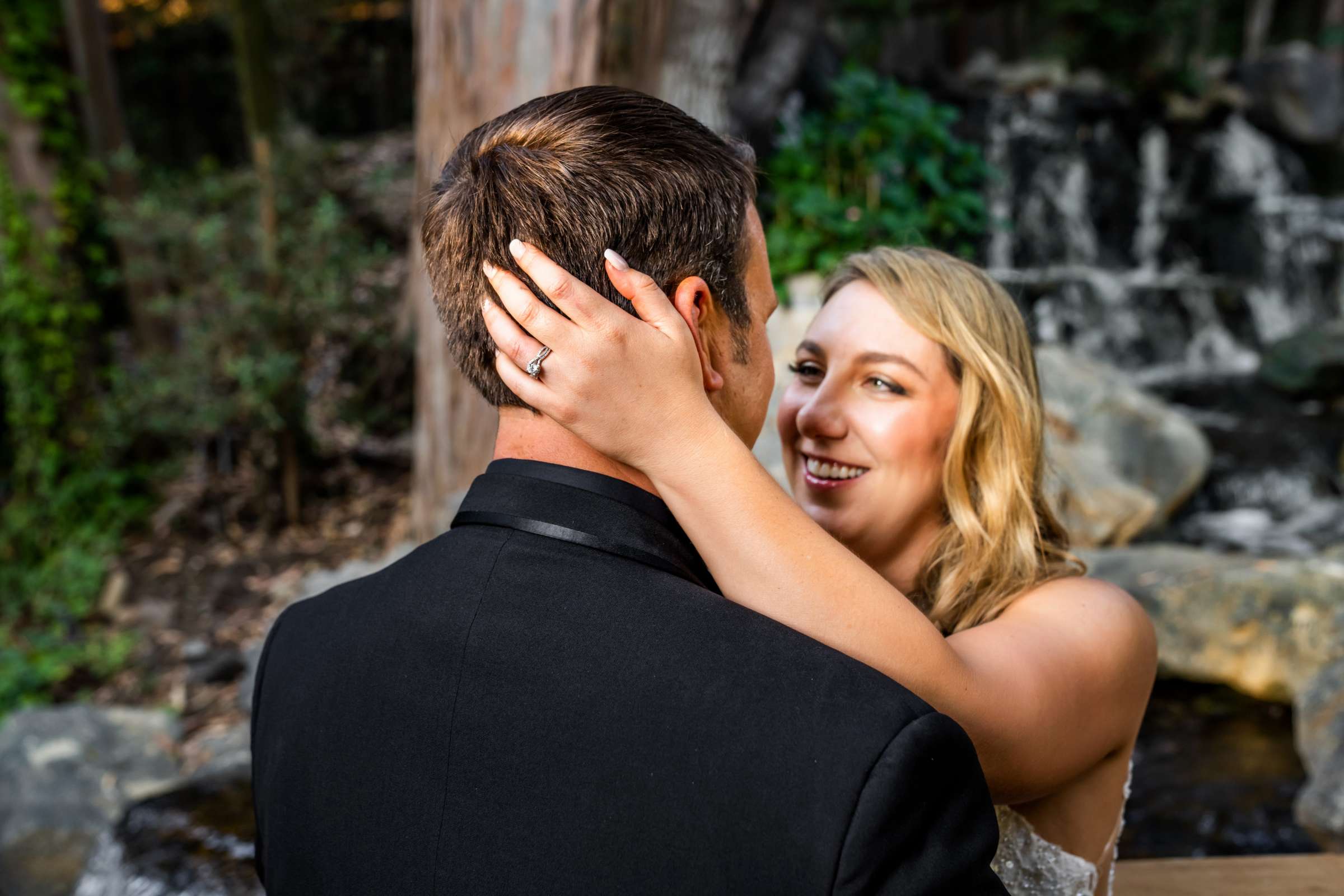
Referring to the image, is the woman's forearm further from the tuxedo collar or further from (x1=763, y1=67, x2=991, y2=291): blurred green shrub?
(x1=763, y1=67, x2=991, y2=291): blurred green shrub

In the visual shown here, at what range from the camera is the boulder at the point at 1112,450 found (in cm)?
603

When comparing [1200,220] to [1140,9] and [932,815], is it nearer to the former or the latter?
[1140,9]

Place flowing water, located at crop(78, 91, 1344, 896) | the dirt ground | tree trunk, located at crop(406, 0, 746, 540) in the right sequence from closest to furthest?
tree trunk, located at crop(406, 0, 746, 540), the dirt ground, flowing water, located at crop(78, 91, 1344, 896)

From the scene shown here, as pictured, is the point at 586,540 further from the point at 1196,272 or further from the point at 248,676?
the point at 1196,272

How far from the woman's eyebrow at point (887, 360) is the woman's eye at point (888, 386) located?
0.03m

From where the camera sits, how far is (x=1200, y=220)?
11.9m

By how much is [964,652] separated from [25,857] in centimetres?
414

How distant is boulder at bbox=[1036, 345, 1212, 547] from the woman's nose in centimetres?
397

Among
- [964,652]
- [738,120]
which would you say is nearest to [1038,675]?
[964,652]

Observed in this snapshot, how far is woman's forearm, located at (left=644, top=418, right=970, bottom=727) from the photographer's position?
1.22 metres

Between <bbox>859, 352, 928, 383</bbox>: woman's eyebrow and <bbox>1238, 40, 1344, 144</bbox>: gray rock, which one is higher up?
<bbox>859, 352, 928, 383</bbox>: woman's eyebrow

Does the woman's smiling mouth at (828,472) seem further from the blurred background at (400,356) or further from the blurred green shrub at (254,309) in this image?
the blurred green shrub at (254,309)

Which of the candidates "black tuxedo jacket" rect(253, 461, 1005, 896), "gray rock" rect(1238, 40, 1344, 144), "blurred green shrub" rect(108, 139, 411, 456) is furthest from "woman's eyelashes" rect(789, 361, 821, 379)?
"gray rock" rect(1238, 40, 1344, 144)

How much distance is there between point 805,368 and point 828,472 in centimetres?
22
